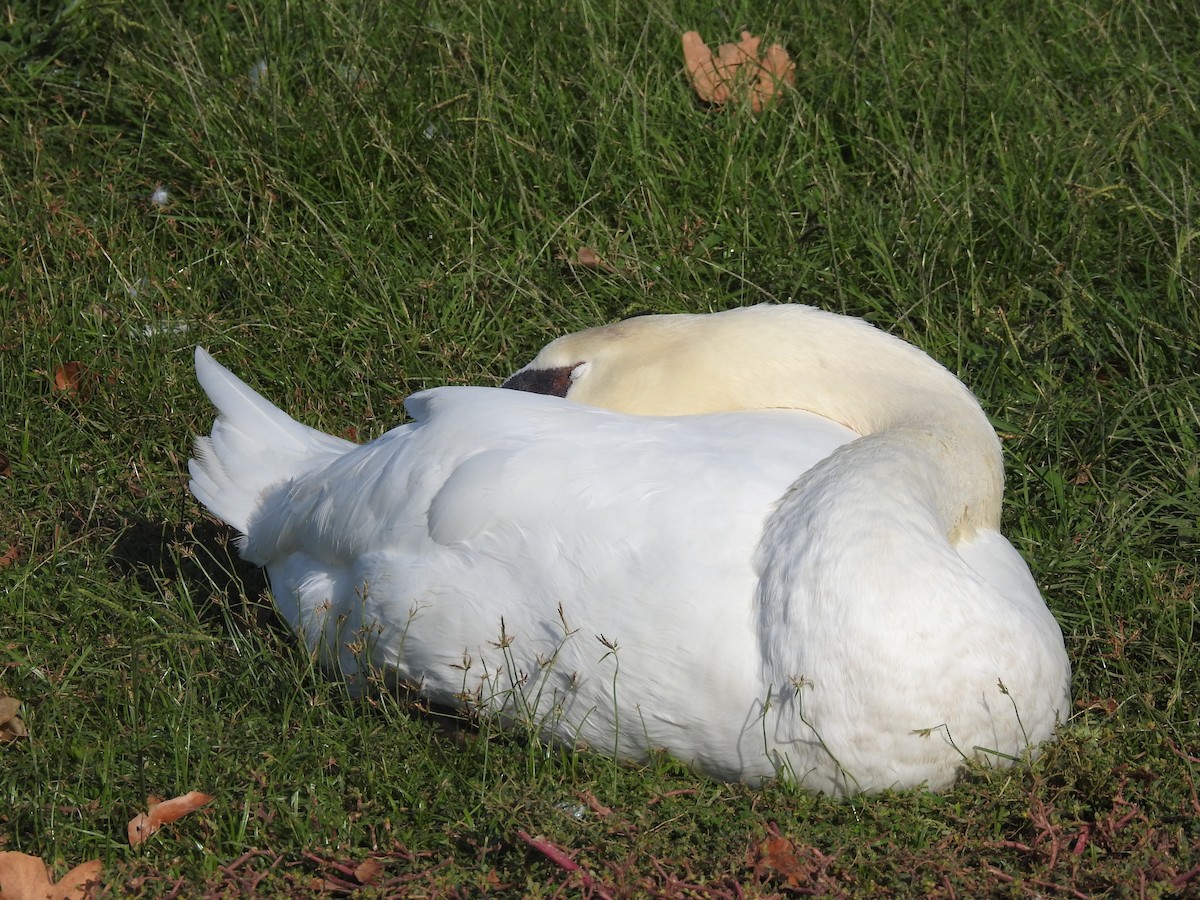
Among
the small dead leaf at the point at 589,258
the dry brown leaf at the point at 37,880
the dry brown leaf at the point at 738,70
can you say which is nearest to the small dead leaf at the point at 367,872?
the dry brown leaf at the point at 37,880

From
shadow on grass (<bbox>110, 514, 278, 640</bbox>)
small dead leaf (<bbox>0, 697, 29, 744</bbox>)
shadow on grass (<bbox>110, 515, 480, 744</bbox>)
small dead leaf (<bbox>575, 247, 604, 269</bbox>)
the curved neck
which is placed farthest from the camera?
small dead leaf (<bbox>575, 247, 604, 269</bbox>)

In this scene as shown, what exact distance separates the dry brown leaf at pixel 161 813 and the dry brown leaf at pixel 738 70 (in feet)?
11.1

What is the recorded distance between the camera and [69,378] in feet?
16.3

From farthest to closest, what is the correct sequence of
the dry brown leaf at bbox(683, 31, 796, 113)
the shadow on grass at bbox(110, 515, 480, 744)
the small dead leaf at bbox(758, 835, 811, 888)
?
the dry brown leaf at bbox(683, 31, 796, 113) → the shadow on grass at bbox(110, 515, 480, 744) → the small dead leaf at bbox(758, 835, 811, 888)

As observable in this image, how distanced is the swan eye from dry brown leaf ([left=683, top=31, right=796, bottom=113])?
1881mm

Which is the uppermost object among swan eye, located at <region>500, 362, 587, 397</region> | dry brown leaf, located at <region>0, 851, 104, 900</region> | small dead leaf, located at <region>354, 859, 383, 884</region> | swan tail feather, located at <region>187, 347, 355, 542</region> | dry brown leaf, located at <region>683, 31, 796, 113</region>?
dry brown leaf, located at <region>683, 31, 796, 113</region>

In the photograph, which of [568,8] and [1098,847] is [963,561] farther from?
[568,8]

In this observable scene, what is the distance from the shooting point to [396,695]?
11.8 ft

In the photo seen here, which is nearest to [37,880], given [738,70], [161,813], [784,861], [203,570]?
[161,813]

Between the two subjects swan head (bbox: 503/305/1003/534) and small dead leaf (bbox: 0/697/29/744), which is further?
swan head (bbox: 503/305/1003/534)

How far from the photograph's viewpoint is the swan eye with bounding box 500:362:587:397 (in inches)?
160

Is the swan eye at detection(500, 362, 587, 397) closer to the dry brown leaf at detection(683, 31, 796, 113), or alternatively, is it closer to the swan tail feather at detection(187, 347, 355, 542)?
the swan tail feather at detection(187, 347, 355, 542)

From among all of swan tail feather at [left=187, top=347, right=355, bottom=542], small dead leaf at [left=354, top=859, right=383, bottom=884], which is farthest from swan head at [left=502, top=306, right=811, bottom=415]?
small dead leaf at [left=354, top=859, right=383, bottom=884]

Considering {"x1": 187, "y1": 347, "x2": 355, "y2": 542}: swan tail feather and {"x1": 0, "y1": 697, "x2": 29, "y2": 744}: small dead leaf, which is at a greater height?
{"x1": 187, "y1": 347, "x2": 355, "y2": 542}: swan tail feather
